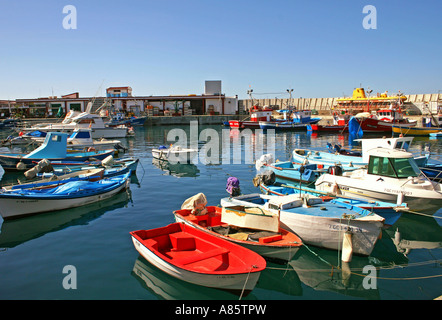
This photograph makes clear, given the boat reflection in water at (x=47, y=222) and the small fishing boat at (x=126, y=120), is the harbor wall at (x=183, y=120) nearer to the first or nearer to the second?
the small fishing boat at (x=126, y=120)

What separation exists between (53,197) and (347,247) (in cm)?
1304

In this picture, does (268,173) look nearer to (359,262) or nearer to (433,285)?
(359,262)

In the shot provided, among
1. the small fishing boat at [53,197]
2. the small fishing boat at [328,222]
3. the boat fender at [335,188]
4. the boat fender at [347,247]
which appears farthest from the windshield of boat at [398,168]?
the small fishing boat at [53,197]

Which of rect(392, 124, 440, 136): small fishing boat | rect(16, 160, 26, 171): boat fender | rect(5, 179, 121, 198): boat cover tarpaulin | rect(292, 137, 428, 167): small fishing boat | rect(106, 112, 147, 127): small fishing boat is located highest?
rect(106, 112, 147, 127): small fishing boat

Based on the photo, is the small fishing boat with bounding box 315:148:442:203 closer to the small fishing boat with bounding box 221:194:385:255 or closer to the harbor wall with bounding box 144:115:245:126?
the small fishing boat with bounding box 221:194:385:255

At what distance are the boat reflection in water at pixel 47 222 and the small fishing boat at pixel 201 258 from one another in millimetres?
5573

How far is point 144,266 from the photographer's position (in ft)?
35.9

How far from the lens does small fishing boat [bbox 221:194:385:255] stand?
11.0m

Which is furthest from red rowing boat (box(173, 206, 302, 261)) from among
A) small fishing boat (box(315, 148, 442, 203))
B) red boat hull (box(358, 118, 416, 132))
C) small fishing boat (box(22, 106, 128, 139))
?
red boat hull (box(358, 118, 416, 132))

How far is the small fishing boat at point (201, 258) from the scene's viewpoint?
877 cm

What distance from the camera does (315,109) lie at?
97625 millimetres

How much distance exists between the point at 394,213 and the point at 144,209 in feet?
36.8

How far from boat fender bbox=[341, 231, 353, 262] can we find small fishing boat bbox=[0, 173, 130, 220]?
12.5 meters
